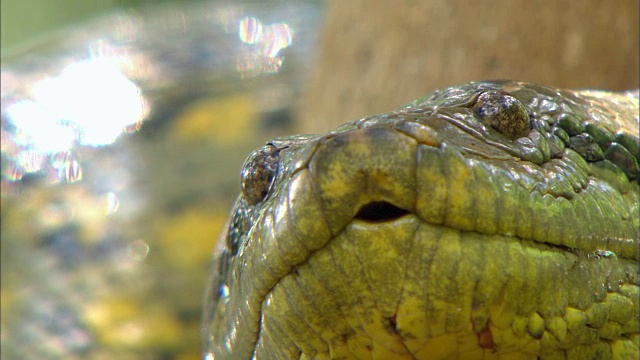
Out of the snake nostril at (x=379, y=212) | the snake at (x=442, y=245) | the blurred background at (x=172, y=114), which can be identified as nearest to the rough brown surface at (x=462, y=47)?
the blurred background at (x=172, y=114)

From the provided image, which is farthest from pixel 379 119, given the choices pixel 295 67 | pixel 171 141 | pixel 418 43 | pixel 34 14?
pixel 34 14

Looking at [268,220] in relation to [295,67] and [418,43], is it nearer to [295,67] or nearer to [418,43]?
[418,43]

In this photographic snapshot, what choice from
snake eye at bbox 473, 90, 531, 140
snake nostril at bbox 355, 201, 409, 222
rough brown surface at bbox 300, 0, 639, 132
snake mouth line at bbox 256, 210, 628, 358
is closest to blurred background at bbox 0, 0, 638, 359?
rough brown surface at bbox 300, 0, 639, 132

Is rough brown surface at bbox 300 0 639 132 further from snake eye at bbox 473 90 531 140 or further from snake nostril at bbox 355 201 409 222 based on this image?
snake nostril at bbox 355 201 409 222

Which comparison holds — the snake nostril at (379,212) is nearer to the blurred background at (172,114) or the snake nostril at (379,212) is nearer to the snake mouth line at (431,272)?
the snake mouth line at (431,272)

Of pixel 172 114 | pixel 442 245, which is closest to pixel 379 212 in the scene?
pixel 442 245

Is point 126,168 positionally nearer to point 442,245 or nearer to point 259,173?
point 259,173

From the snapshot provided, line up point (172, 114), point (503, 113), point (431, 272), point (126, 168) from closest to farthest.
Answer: point (431, 272), point (503, 113), point (126, 168), point (172, 114)
